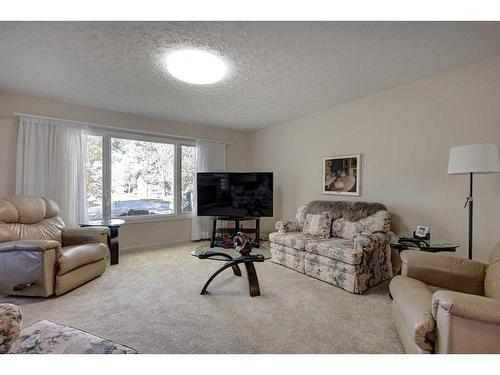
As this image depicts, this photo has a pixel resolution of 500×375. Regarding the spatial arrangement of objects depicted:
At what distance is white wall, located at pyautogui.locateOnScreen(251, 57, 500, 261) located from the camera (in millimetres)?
2475

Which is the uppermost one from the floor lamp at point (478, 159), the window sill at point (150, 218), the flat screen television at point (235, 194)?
the floor lamp at point (478, 159)

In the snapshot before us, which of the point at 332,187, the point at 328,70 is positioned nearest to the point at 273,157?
the point at 332,187

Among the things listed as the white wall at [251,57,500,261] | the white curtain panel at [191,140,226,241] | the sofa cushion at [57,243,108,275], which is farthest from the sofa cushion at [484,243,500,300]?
the white curtain panel at [191,140,226,241]

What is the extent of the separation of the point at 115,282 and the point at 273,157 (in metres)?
3.50

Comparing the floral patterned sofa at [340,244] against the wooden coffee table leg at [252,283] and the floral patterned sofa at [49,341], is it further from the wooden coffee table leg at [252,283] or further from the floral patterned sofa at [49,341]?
the floral patterned sofa at [49,341]

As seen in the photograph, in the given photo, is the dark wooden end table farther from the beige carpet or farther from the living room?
the beige carpet

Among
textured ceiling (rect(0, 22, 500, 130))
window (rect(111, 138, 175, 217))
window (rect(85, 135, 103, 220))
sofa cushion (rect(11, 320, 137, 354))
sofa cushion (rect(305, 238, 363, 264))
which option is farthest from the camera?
window (rect(111, 138, 175, 217))

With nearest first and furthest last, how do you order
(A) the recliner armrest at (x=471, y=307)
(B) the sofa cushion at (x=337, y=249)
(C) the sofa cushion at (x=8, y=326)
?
(C) the sofa cushion at (x=8, y=326) → (A) the recliner armrest at (x=471, y=307) → (B) the sofa cushion at (x=337, y=249)

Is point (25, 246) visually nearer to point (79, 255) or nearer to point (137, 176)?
point (79, 255)

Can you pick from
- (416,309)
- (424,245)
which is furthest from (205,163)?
(416,309)

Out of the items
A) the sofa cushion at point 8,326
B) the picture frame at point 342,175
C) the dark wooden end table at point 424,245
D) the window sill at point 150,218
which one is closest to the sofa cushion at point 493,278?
the dark wooden end table at point 424,245

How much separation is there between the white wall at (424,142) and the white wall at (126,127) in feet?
6.19

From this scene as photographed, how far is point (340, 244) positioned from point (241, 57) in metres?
2.32

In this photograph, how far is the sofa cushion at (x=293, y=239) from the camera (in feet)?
10.4
